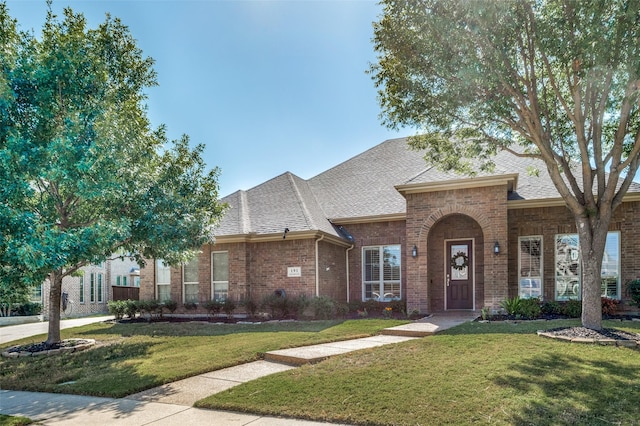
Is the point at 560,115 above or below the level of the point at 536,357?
above

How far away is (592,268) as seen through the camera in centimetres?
866

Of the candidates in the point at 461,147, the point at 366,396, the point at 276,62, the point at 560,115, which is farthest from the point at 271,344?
the point at 560,115

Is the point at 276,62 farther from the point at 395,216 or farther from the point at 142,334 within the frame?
the point at 142,334

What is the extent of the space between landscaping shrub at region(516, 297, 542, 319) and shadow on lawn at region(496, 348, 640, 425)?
482cm

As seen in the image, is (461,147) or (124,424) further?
(461,147)

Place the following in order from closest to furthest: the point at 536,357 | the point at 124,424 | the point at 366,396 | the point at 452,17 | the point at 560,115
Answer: the point at 124,424
the point at 366,396
the point at 536,357
the point at 452,17
the point at 560,115

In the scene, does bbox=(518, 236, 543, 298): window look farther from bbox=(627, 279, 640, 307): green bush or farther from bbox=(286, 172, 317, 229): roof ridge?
bbox=(286, 172, 317, 229): roof ridge

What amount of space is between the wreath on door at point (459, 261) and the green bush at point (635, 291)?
4.61 meters

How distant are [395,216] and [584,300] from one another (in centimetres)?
744

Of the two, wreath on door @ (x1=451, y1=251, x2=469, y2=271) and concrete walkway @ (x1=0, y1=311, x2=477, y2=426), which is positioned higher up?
wreath on door @ (x1=451, y1=251, x2=469, y2=271)

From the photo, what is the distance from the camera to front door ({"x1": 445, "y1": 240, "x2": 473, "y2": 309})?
14.7m

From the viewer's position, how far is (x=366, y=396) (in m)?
5.34

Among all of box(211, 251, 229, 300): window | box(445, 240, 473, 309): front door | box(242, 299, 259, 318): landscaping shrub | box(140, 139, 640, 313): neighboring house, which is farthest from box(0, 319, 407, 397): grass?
box(445, 240, 473, 309): front door

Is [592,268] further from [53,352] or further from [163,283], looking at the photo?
[163,283]
